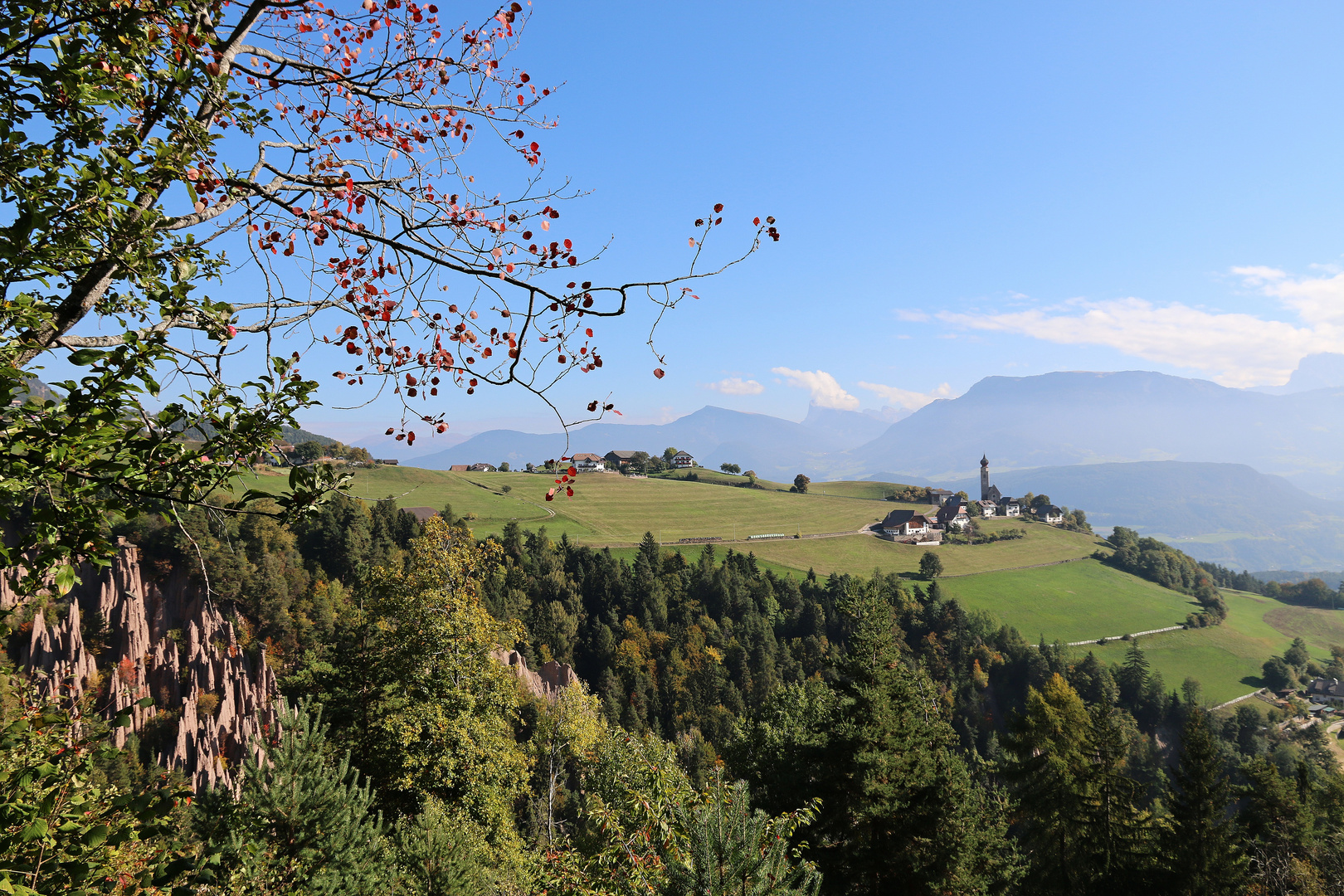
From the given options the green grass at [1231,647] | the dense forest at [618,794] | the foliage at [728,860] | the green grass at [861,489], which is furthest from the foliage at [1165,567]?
the foliage at [728,860]

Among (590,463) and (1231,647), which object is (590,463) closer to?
(590,463)

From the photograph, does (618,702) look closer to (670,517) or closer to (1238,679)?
(670,517)

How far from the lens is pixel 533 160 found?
157 inches

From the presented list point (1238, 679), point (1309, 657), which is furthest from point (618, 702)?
point (1309, 657)

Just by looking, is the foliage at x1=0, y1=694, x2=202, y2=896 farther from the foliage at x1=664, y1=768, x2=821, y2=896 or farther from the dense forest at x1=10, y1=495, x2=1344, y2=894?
the foliage at x1=664, y1=768, x2=821, y2=896

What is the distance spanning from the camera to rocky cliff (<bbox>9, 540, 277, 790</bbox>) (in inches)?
1594

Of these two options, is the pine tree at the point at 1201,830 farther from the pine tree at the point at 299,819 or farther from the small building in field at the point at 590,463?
the small building in field at the point at 590,463

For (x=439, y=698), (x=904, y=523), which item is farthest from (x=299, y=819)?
(x=904, y=523)

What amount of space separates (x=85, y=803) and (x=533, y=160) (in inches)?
231

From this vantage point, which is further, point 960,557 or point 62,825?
point 960,557

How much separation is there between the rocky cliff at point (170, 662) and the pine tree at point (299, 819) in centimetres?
3535

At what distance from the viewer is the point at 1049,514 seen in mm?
132250

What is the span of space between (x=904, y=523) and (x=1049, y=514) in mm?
48721

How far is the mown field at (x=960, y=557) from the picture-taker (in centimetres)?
7838
